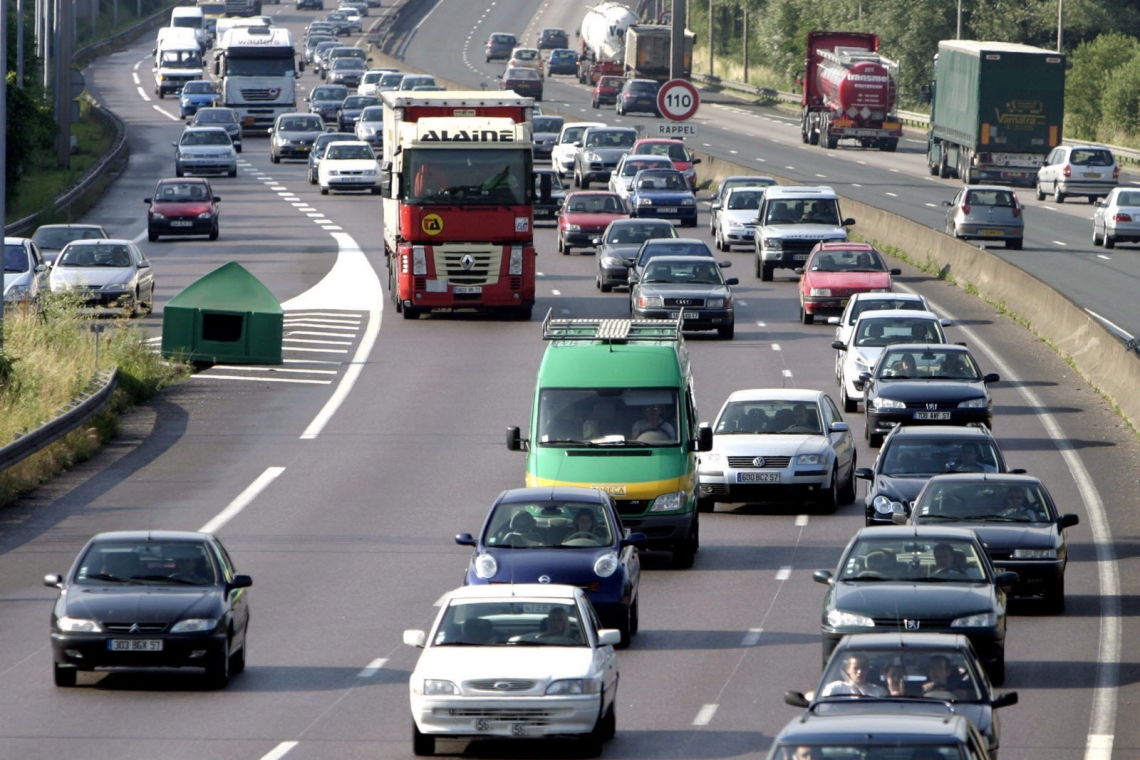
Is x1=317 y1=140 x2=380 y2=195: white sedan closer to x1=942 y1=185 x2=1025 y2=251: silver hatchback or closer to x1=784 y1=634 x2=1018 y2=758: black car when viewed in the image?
x1=942 y1=185 x2=1025 y2=251: silver hatchback

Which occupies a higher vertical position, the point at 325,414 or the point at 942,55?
the point at 942,55

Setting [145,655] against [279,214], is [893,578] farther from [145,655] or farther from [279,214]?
[279,214]

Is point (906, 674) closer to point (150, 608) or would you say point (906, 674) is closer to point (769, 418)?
point (150, 608)

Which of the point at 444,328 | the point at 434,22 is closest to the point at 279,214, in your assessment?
the point at 444,328

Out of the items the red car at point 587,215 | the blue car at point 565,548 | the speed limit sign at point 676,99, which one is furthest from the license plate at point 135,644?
the red car at point 587,215

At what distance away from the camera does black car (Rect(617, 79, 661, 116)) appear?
98625mm

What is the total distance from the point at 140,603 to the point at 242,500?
9.76 meters

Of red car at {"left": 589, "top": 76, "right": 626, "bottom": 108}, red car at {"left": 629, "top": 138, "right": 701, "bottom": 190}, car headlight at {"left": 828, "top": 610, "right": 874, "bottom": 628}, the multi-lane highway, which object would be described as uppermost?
red car at {"left": 589, "top": 76, "right": 626, "bottom": 108}

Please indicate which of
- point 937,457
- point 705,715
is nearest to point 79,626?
point 705,715

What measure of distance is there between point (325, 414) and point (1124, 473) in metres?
11.9

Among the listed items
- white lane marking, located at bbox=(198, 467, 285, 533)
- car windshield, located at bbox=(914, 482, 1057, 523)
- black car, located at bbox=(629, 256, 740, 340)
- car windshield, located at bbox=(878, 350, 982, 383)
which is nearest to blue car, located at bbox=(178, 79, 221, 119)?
black car, located at bbox=(629, 256, 740, 340)

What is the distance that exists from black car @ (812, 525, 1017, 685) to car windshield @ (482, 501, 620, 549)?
228 centimetres

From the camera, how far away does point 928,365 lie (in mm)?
31547

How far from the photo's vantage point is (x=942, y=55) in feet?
244
